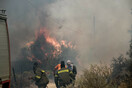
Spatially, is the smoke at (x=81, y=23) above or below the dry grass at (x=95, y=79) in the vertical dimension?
above

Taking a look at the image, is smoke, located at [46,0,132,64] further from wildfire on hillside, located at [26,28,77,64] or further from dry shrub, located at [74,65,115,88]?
dry shrub, located at [74,65,115,88]

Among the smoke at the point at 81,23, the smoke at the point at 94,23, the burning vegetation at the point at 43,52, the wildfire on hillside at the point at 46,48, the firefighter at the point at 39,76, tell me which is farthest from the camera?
the smoke at the point at 94,23

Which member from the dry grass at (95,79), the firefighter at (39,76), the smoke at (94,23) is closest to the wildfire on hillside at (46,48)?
the smoke at (94,23)

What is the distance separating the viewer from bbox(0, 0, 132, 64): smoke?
2428 cm

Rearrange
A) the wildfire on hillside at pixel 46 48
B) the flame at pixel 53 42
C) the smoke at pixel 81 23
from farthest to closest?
the smoke at pixel 81 23 → the flame at pixel 53 42 → the wildfire on hillside at pixel 46 48

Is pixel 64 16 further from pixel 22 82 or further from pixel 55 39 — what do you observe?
pixel 22 82

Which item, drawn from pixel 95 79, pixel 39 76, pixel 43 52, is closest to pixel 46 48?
pixel 43 52

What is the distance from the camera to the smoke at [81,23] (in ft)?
79.7

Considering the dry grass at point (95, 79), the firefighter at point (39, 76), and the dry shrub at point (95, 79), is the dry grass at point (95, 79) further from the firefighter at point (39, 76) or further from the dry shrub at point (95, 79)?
the firefighter at point (39, 76)

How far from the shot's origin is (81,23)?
97.8 feet

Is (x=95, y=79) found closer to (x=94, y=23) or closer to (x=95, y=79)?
(x=95, y=79)

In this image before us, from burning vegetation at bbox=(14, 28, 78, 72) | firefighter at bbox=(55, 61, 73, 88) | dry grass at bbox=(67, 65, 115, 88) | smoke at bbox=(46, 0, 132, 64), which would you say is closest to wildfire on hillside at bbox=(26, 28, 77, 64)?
burning vegetation at bbox=(14, 28, 78, 72)

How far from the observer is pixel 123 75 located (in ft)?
36.4

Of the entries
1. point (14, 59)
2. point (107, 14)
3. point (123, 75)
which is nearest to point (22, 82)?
point (14, 59)
